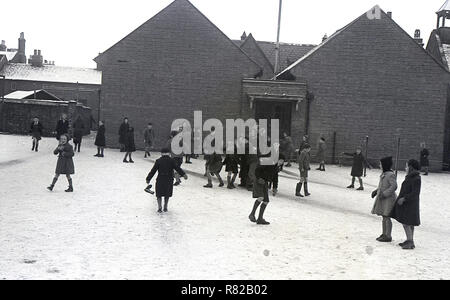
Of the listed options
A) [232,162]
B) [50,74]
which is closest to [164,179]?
[232,162]

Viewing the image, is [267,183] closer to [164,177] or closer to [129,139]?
[164,177]

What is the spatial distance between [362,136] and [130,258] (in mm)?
24069

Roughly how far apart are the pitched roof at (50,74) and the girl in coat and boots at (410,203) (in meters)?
55.9

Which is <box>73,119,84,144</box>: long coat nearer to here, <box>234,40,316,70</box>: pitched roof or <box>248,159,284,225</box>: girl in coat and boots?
<box>248,159,284,225</box>: girl in coat and boots

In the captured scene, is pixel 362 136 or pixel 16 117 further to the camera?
pixel 16 117

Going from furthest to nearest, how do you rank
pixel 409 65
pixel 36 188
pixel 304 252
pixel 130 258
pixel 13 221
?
pixel 409 65
pixel 36 188
pixel 13 221
pixel 304 252
pixel 130 258

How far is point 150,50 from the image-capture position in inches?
1171

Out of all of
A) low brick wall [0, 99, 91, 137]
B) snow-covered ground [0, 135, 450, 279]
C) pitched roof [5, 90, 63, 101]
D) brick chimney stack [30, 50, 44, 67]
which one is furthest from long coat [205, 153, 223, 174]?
brick chimney stack [30, 50, 44, 67]

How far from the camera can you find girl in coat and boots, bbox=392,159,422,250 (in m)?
9.16

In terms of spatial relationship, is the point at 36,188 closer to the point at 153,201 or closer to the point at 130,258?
the point at 153,201

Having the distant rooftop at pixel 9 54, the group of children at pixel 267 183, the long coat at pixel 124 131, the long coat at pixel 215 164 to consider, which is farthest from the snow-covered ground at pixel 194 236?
the distant rooftop at pixel 9 54

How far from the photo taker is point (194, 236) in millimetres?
9234
